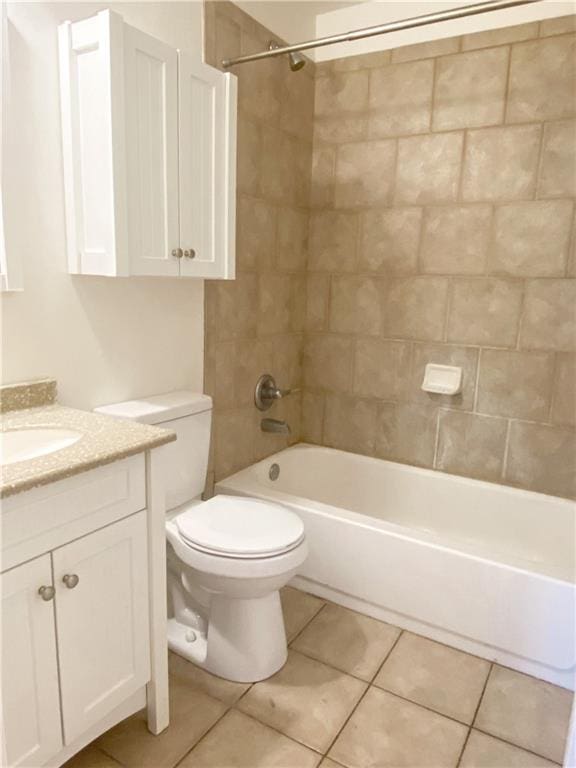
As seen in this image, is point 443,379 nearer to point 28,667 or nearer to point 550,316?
point 550,316

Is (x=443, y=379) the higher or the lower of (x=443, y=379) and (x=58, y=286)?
the lower

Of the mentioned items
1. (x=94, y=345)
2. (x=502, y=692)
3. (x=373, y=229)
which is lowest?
(x=502, y=692)

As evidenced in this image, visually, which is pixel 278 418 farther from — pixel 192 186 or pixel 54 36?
pixel 54 36

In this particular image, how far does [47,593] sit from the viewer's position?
3.81ft

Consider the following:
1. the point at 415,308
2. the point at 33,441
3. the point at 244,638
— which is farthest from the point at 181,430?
the point at 415,308

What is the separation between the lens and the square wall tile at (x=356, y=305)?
8.69 feet

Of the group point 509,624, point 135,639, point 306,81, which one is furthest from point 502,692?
point 306,81

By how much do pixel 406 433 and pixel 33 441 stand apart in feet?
5.73

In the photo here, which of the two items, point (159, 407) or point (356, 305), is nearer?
point (159, 407)

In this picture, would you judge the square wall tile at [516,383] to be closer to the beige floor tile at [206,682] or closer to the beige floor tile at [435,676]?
the beige floor tile at [435,676]

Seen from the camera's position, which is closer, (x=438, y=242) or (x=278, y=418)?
(x=438, y=242)

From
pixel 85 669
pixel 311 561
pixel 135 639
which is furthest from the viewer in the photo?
pixel 311 561

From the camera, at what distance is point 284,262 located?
8.61ft

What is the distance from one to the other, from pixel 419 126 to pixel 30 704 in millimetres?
2480
